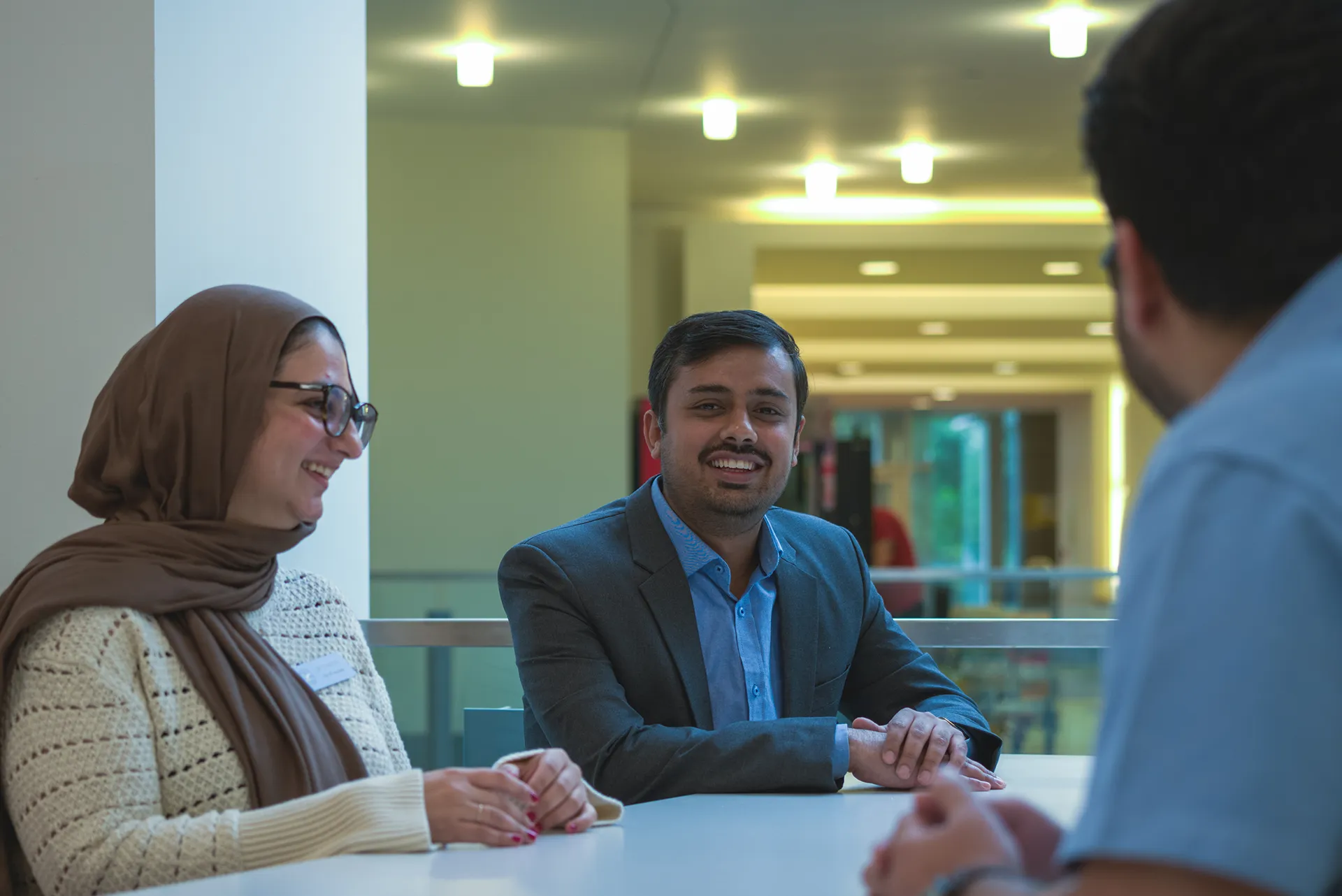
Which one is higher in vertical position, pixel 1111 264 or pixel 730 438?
pixel 1111 264

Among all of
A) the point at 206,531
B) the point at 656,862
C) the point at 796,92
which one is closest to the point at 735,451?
the point at 206,531

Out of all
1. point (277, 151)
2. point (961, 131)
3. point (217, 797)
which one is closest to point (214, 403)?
point (217, 797)

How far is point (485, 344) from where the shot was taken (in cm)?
806

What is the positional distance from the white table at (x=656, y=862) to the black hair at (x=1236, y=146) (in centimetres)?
58

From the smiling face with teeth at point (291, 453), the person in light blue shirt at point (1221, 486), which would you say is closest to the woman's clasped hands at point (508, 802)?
the smiling face with teeth at point (291, 453)

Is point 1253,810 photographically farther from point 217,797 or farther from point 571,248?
point 571,248

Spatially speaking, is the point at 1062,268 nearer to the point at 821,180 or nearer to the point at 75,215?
the point at 821,180

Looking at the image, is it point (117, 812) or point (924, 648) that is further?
point (924, 648)

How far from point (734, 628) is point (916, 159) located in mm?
6688

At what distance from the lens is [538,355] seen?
810 cm

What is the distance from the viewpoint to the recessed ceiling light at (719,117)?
7.69 meters

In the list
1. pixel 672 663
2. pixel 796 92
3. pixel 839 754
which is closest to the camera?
pixel 839 754

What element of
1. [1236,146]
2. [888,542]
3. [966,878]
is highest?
[1236,146]

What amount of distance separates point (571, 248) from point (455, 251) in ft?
2.25
